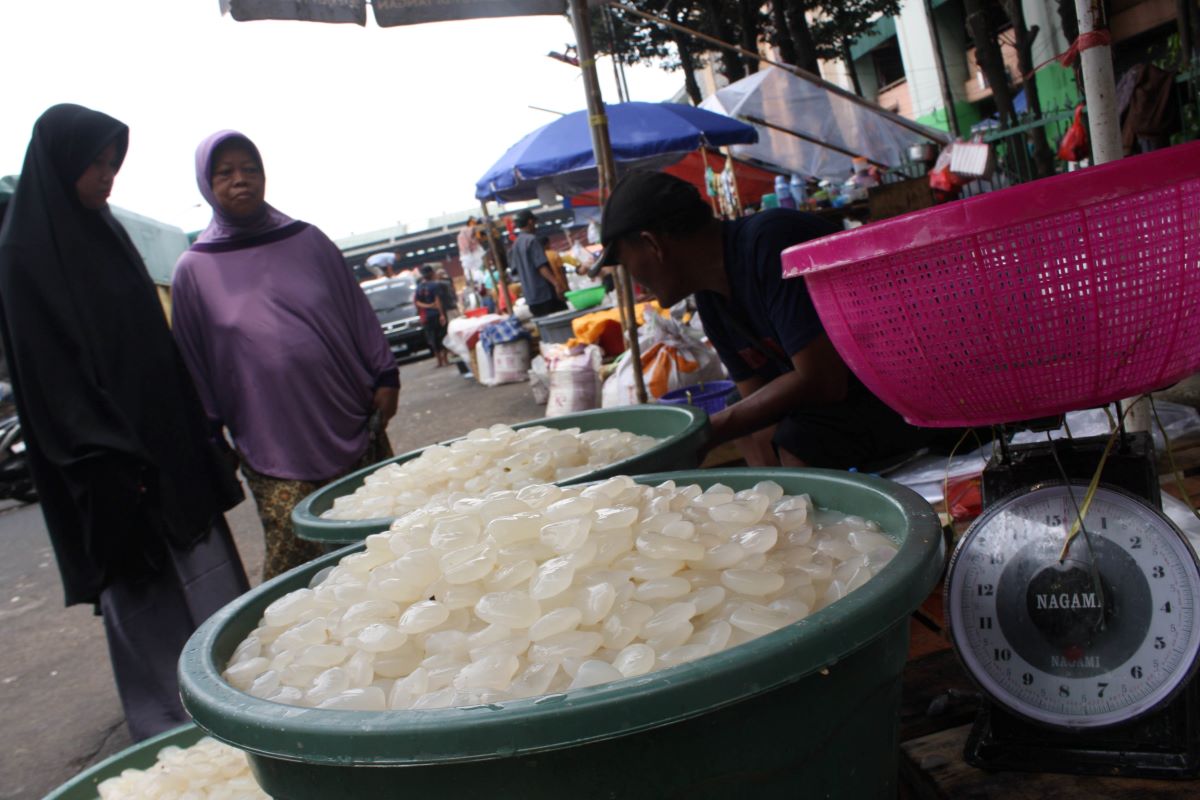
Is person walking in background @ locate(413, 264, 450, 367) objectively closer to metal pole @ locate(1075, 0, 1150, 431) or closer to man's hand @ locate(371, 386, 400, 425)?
man's hand @ locate(371, 386, 400, 425)

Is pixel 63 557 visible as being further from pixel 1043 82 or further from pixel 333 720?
pixel 1043 82

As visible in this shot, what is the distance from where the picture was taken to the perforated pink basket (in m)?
1.04

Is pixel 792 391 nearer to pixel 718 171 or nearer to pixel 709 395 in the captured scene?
pixel 709 395

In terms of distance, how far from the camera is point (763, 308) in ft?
9.03

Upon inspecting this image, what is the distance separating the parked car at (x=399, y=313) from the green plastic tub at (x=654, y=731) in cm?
1891

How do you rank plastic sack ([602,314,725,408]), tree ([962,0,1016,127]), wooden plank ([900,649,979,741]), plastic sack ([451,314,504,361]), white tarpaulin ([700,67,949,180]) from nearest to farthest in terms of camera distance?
1. wooden plank ([900,649,979,741])
2. plastic sack ([602,314,725,408])
3. white tarpaulin ([700,67,949,180])
4. plastic sack ([451,314,504,361])
5. tree ([962,0,1016,127])

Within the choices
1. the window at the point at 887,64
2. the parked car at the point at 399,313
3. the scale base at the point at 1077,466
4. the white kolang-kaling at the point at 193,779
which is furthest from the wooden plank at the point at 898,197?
the window at the point at 887,64

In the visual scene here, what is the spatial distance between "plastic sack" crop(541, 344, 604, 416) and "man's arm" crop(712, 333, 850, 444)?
389cm

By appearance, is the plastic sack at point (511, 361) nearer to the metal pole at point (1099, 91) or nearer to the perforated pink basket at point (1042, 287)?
the metal pole at point (1099, 91)

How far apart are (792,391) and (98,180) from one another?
2.35 m

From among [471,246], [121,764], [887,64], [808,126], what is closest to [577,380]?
[121,764]

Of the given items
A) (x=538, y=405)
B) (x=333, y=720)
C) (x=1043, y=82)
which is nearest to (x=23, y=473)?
(x=538, y=405)

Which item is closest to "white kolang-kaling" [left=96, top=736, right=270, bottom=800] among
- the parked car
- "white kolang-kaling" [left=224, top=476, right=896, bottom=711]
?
"white kolang-kaling" [left=224, top=476, right=896, bottom=711]

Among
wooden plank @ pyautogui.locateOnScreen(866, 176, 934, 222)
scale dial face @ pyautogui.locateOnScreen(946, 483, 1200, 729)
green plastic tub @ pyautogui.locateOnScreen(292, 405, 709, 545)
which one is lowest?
scale dial face @ pyautogui.locateOnScreen(946, 483, 1200, 729)
